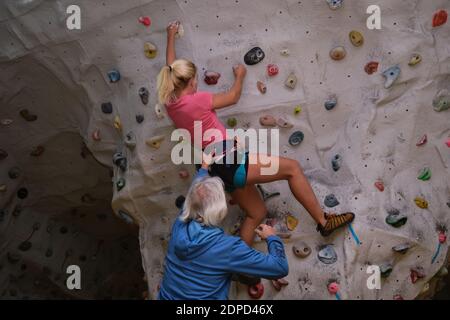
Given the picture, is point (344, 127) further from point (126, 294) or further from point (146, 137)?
point (126, 294)

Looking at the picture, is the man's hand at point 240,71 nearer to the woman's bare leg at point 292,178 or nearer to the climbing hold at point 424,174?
the woman's bare leg at point 292,178

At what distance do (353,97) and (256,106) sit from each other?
0.44 metres

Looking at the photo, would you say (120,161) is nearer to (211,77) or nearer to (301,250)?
(211,77)

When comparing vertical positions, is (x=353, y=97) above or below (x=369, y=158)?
above

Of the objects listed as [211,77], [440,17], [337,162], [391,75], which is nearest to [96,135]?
[211,77]

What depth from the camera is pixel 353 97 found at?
120 inches

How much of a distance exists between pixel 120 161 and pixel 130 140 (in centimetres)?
15

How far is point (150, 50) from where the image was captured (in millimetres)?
3189

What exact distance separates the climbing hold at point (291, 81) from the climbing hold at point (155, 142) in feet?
2.08

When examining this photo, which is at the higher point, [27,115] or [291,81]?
[27,115]

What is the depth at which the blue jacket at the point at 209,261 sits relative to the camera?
2.33 metres

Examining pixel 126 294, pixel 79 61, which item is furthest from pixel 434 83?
pixel 126 294

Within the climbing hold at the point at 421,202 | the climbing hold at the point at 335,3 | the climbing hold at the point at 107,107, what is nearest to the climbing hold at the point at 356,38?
the climbing hold at the point at 335,3

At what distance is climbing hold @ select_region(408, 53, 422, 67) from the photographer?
2.96m
